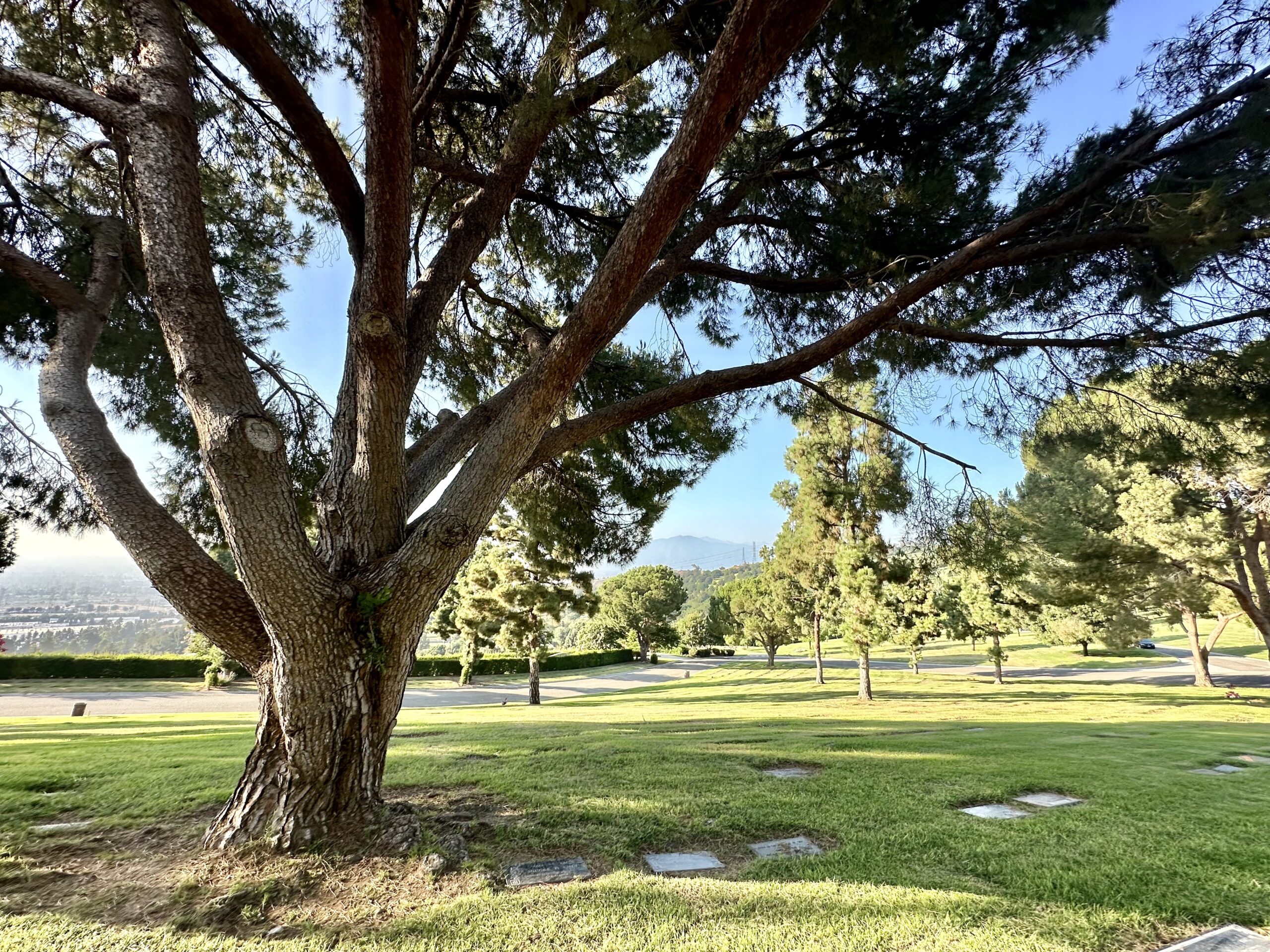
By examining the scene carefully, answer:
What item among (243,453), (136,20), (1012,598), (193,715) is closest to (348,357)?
(243,453)

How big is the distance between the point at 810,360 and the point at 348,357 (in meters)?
2.78

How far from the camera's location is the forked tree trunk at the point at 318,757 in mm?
2471

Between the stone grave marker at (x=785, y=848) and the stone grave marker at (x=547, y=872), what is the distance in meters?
0.83

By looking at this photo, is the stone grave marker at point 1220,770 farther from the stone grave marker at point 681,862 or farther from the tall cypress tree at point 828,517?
the tall cypress tree at point 828,517

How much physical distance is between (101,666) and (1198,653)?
126 ft

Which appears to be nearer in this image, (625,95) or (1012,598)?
(625,95)

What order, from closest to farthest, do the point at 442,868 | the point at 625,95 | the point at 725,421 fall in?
the point at 442,868, the point at 625,95, the point at 725,421

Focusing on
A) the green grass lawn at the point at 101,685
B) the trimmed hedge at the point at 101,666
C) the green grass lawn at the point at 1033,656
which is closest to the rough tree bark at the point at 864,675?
the green grass lawn at the point at 1033,656

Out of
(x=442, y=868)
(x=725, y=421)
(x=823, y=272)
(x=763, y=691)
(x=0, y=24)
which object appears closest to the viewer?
(x=442, y=868)

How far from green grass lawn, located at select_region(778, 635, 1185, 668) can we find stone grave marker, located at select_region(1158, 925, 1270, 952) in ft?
52.8

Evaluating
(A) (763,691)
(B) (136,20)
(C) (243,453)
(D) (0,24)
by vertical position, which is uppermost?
(D) (0,24)

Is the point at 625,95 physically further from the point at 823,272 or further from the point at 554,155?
the point at 823,272

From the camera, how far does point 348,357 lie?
3.28m

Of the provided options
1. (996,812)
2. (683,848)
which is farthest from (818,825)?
(996,812)
